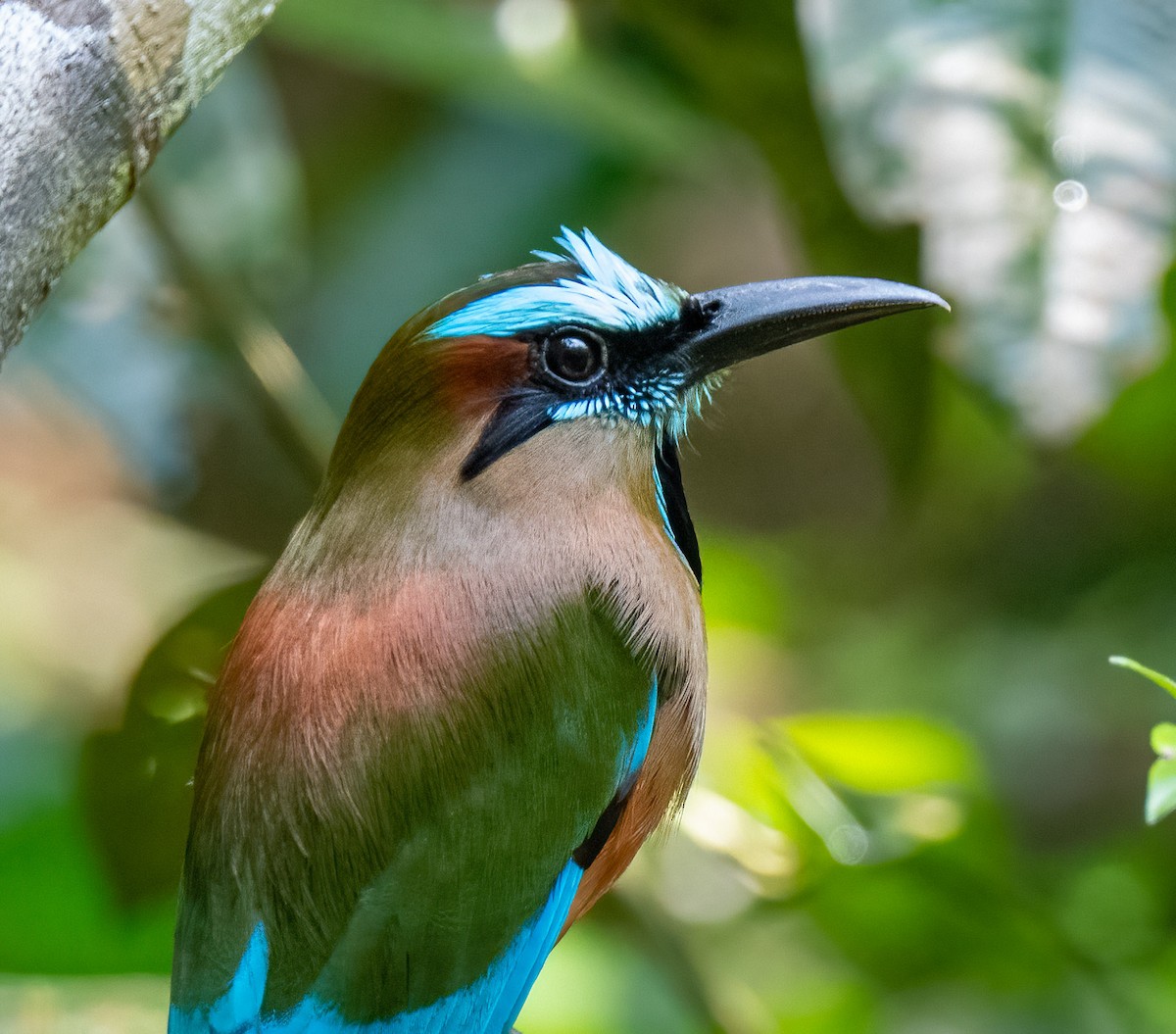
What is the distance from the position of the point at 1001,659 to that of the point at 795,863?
2.82 meters

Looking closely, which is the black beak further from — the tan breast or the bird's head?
the tan breast

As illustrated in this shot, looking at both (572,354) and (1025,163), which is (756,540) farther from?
(572,354)

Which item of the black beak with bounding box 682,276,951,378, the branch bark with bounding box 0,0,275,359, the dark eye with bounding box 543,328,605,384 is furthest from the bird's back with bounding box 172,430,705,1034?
the branch bark with bounding box 0,0,275,359

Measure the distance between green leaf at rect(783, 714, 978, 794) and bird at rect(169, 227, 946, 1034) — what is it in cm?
78

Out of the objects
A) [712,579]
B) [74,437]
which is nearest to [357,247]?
[712,579]

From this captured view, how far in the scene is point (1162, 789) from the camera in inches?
58.1

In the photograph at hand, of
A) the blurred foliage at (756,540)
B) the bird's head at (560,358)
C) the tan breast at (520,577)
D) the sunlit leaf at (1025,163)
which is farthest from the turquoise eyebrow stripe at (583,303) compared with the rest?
the sunlit leaf at (1025,163)

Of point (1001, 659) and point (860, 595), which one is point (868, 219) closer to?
point (1001, 659)

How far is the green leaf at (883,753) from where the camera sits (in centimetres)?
300

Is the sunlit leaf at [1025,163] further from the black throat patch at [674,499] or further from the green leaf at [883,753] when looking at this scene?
the green leaf at [883,753]

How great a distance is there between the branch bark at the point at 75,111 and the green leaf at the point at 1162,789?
1.24m

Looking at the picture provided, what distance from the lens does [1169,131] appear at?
8.52 feet

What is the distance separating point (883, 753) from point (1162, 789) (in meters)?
1.63

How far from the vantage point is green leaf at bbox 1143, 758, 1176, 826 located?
1.46 m
